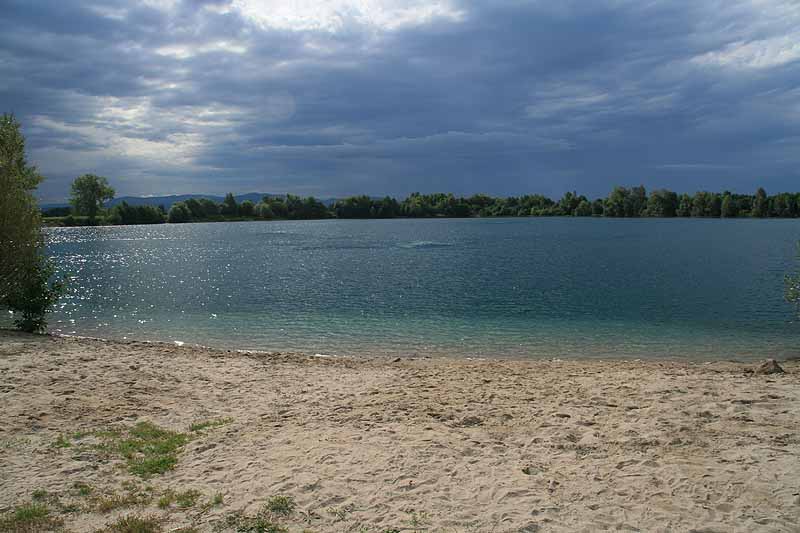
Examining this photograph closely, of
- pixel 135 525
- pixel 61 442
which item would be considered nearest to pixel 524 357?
pixel 61 442

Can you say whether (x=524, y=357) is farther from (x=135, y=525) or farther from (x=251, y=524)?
(x=135, y=525)

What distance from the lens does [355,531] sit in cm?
639

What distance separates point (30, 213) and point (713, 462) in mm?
23005

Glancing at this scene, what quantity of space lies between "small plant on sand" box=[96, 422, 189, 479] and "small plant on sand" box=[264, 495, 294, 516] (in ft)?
7.48

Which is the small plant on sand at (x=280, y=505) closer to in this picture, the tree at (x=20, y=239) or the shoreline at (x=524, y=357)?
the shoreline at (x=524, y=357)

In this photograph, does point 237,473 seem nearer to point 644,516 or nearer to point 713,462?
point 644,516

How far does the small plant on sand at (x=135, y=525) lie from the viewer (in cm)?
621

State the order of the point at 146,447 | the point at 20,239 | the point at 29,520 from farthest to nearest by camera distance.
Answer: the point at 20,239 < the point at 146,447 < the point at 29,520

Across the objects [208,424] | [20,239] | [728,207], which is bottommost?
[208,424]

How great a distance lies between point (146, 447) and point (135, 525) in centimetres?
303

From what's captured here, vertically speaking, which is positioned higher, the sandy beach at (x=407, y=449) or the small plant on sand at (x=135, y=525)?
the small plant on sand at (x=135, y=525)

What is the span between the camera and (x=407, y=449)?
29.4 feet

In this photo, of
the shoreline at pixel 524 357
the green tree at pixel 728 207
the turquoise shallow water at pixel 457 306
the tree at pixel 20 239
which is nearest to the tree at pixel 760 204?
the green tree at pixel 728 207

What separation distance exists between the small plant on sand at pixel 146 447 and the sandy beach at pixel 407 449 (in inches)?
5.3
